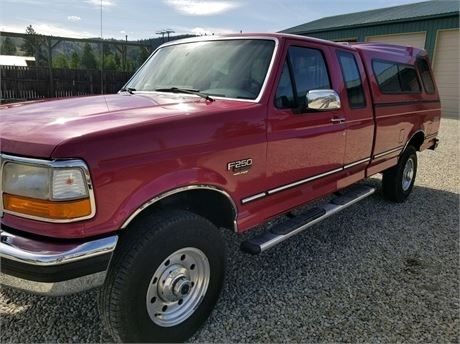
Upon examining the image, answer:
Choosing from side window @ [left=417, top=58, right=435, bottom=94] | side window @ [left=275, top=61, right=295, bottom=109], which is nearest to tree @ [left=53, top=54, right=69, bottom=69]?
side window @ [left=417, top=58, right=435, bottom=94]

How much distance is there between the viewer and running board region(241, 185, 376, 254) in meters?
2.97

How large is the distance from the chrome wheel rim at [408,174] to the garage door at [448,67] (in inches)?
522

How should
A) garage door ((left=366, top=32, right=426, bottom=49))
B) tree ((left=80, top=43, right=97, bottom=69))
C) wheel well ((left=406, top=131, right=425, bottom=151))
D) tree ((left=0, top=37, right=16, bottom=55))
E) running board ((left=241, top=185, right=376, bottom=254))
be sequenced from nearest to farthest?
running board ((left=241, top=185, right=376, bottom=254)) < wheel well ((left=406, top=131, right=425, bottom=151)) < tree ((left=0, top=37, right=16, bottom=55)) < tree ((left=80, top=43, right=97, bottom=69)) < garage door ((left=366, top=32, right=426, bottom=49))

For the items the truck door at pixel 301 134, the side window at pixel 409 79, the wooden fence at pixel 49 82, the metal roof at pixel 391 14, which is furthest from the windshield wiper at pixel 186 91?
the metal roof at pixel 391 14

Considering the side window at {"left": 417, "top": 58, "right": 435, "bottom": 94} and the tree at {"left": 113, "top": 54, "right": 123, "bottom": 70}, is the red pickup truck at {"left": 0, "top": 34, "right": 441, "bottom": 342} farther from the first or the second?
the tree at {"left": 113, "top": 54, "right": 123, "bottom": 70}

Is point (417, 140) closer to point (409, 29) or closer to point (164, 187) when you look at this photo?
point (164, 187)

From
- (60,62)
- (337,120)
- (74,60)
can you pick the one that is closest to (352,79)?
(337,120)

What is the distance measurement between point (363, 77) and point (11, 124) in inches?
139

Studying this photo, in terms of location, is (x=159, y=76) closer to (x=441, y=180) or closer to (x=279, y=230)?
(x=279, y=230)

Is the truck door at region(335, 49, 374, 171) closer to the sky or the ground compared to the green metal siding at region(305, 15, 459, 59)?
closer to the ground

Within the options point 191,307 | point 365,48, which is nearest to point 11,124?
point 191,307

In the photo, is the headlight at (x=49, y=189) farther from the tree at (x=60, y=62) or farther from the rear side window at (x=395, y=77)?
the tree at (x=60, y=62)

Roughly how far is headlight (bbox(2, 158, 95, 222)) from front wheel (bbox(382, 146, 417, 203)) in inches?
180

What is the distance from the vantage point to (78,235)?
2041 millimetres
